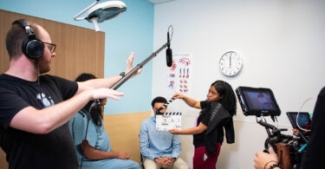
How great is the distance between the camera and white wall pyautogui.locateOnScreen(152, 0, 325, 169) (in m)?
2.08

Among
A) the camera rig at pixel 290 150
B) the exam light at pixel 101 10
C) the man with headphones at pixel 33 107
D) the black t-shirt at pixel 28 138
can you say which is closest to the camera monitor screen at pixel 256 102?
the camera rig at pixel 290 150

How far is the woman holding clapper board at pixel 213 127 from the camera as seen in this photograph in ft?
6.65

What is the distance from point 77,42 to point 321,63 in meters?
2.36

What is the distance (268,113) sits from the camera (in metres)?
1.08

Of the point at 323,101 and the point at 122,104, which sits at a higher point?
the point at 323,101

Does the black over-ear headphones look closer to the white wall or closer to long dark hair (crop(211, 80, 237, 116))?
long dark hair (crop(211, 80, 237, 116))

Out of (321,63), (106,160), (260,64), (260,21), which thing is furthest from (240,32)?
(106,160)

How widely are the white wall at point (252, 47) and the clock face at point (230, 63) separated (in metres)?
0.06

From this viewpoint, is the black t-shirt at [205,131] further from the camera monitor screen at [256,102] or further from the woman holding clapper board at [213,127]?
the camera monitor screen at [256,102]

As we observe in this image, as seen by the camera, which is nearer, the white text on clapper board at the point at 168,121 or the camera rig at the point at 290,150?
the camera rig at the point at 290,150

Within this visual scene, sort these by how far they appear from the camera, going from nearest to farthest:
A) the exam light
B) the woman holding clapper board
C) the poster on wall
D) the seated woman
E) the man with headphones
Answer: the man with headphones → the exam light → the seated woman → the woman holding clapper board → the poster on wall

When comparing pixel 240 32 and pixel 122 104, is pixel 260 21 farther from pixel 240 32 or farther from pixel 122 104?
pixel 122 104

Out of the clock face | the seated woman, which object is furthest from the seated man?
the clock face

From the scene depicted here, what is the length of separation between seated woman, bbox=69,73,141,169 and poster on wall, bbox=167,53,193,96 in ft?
4.29
